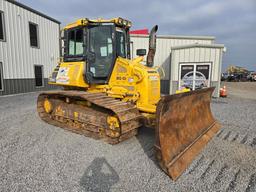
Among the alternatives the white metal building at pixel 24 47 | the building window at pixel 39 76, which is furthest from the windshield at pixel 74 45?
the building window at pixel 39 76

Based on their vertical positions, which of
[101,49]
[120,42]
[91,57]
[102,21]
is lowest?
[91,57]

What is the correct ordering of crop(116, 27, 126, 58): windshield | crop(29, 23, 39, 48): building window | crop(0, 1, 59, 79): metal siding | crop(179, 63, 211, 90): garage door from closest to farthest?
crop(116, 27, 126, 58): windshield → crop(0, 1, 59, 79): metal siding → crop(179, 63, 211, 90): garage door → crop(29, 23, 39, 48): building window

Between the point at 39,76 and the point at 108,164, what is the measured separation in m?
12.2

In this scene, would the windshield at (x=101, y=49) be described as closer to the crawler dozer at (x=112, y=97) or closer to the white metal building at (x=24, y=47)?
the crawler dozer at (x=112, y=97)

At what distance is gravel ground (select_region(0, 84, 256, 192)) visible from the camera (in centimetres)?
237

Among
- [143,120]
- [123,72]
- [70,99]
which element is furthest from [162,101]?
[70,99]

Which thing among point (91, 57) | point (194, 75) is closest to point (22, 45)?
point (91, 57)

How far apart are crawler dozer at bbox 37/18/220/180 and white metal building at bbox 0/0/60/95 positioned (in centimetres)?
739

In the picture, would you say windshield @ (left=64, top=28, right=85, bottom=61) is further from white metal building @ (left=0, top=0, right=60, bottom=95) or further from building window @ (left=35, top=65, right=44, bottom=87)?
building window @ (left=35, top=65, right=44, bottom=87)

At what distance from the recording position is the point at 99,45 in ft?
14.6

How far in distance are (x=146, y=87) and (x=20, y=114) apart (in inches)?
193

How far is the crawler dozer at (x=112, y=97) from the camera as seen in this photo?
341 cm

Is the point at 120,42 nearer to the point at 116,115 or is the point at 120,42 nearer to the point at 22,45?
the point at 116,115

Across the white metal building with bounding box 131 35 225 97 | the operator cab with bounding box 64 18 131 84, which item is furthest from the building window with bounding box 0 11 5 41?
the white metal building with bounding box 131 35 225 97
